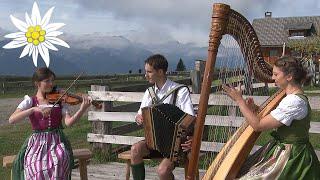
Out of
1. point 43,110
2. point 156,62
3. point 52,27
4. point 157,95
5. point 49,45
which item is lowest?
point 43,110

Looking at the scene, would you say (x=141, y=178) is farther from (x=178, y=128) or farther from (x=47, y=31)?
(x=47, y=31)

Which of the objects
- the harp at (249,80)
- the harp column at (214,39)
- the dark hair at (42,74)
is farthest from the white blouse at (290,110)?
the dark hair at (42,74)

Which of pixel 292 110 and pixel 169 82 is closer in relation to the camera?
pixel 292 110

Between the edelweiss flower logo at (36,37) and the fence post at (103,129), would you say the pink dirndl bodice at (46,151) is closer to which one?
the edelweiss flower logo at (36,37)

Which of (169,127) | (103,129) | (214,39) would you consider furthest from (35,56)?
(103,129)

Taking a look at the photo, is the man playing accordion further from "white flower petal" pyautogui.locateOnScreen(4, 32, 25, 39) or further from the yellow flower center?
"white flower petal" pyautogui.locateOnScreen(4, 32, 25, 39)

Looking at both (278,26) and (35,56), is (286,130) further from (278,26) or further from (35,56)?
(278,26)

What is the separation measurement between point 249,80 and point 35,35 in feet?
5.58

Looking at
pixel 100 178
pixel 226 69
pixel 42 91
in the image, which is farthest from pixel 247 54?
pixel 100 178

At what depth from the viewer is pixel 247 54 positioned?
3.83m

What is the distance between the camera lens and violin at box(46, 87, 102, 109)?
4.32 metres

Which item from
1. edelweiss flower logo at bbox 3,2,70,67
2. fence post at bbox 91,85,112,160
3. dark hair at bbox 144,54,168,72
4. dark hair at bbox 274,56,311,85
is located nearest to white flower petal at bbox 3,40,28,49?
edelweiss flower logo at bbox 3,2,70,67

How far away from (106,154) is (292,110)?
4.18 metres

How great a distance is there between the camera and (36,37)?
425 cm
